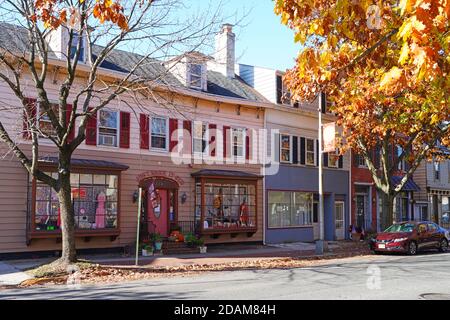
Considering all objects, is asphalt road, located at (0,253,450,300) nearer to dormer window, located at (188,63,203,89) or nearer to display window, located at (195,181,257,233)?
display window, located at (195,181,257,233)

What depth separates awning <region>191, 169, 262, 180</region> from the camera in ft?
73.0

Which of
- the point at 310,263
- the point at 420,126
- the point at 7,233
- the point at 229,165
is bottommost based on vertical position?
the point at 310,263

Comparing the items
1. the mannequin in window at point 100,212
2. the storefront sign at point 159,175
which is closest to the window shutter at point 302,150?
the storefront sign at point 159,175

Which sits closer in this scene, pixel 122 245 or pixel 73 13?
pixel 73 13

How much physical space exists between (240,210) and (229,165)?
2.18 m

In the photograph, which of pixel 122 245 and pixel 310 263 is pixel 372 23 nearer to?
pixel 310 263

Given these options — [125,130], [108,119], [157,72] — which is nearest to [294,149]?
[157,72]

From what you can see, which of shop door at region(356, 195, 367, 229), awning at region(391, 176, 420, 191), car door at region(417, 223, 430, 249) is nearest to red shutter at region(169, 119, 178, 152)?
car door at region(417, 223, 430, 249)

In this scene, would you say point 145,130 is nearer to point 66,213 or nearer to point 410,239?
point 66,213

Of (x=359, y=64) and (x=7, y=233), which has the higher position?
(x=359, y=64)

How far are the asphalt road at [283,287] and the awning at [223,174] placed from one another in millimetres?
7587

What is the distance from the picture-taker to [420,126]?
2198cm

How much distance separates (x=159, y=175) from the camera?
2156 cm

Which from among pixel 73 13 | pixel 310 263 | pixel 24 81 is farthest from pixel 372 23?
pixel 24 81
